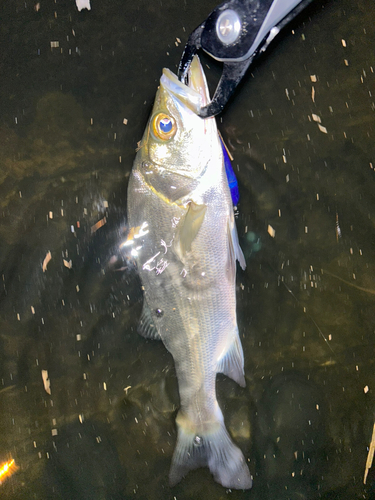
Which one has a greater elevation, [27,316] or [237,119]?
[237,119]

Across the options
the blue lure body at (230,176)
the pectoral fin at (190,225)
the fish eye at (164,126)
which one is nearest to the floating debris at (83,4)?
the fish eye at (164,126)

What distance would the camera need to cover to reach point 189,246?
181 cm

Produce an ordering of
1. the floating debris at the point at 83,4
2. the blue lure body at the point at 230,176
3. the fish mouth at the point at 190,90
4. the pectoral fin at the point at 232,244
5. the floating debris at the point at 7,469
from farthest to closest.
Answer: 1. the floating debris at the point at 7,469
2. the floating debris at the point at 83,4
3. the blue lure body at the point at 230,176
4. the pectoral fin at the point at 232,244
5. the fish mouth at the point at 190,90

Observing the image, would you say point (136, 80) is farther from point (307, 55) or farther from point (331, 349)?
point (331, 349)

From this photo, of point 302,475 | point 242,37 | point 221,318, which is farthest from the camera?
point 302,475

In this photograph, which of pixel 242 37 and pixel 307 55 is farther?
pixel 307 55

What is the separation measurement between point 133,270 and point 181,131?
0.90 metres

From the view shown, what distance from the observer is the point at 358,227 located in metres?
2.06

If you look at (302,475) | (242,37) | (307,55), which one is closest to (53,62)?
(242,37)

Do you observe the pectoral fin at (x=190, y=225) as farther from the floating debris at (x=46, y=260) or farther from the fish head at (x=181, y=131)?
the floating debris at (x=46, y=260)

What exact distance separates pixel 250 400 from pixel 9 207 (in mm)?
1942

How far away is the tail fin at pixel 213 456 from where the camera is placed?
78.9 inches

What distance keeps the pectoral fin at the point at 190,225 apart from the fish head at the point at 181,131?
0.15 metres

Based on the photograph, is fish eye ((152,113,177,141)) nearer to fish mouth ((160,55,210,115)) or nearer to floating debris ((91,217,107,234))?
fish mouth ((160,55,210,115))
